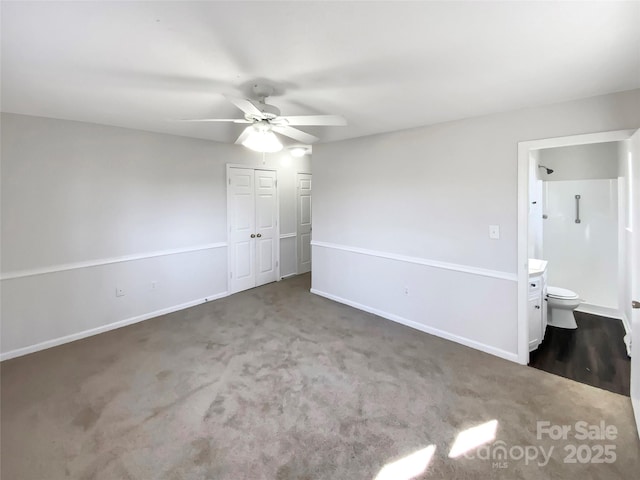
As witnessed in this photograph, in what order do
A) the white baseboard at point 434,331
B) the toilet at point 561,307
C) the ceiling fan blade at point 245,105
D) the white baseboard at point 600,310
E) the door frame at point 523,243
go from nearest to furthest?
the ceiling fan blade at point 245,105 < the door frame at point 523,243 < the white baseboard at point 434,331 < the toilet at point 561,307 < the white baseboard at point 600,310

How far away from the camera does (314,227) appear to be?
489cm

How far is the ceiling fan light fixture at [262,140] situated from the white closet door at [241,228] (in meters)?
2.32

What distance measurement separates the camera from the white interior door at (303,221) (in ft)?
19.6

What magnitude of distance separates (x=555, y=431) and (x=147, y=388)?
301 cm

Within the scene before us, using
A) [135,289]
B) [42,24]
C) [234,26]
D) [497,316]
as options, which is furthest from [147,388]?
[497,316]

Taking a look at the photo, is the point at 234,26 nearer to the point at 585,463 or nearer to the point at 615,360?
the point at 585,463

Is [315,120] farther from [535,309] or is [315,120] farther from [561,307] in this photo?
[561,307]

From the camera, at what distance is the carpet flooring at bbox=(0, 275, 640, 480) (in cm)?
175

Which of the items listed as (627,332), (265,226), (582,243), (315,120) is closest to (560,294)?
(627,332)

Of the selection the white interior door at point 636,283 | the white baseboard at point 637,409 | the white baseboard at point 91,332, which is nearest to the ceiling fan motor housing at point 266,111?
the white interior door at point 636,283

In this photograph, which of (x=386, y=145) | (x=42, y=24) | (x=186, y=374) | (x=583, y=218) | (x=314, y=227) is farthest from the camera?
(x=314, y=227)

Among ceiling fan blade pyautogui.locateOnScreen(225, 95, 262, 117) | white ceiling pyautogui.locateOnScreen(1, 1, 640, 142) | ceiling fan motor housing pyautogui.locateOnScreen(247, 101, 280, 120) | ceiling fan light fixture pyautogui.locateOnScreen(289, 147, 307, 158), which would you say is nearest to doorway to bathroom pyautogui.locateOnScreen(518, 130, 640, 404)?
white ceiling pyautogui.locateOnScreen(1, 1, 640, 142)

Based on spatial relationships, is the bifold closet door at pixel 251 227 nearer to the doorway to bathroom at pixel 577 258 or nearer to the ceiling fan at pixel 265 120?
the ceiling fan at pixel 265 120

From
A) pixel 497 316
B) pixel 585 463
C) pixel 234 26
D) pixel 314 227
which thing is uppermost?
pixel 234 26
